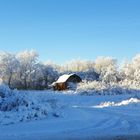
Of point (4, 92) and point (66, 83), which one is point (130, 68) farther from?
point (4, 92)

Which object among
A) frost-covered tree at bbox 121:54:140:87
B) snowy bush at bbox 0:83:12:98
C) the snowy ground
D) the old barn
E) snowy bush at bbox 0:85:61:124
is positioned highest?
frost-covered tree at bbox 121:54:140:87

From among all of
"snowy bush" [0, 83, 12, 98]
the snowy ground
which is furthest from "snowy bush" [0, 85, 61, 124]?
the snowy ground

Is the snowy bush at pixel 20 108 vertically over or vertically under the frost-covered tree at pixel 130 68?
under

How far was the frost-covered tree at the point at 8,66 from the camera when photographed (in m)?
96.1

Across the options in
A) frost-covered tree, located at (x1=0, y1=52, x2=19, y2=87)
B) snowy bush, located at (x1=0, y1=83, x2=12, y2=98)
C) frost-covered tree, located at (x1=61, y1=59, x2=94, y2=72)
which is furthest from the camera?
frost-covered tree, located at (x1=61, y1=59, x2=94, y2=72)

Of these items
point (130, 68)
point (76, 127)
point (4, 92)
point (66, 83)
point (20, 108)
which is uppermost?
point (130, 68)

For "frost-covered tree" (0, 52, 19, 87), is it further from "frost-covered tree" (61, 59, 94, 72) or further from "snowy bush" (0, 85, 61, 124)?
"snowy bush" (0, 85, 61, 124)

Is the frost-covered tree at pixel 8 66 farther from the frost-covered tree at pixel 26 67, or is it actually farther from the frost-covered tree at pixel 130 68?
the frost-covered tree at pixel 130 68

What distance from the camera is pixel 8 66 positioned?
325ft

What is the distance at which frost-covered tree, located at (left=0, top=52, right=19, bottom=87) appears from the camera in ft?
315

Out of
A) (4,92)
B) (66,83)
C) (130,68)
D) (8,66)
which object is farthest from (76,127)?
(130,68)

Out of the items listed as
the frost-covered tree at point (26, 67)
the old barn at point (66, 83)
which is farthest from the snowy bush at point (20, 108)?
the frost-covered tree at point (26, 67)

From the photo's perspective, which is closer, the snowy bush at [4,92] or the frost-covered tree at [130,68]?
the snowy bush at [4,92]

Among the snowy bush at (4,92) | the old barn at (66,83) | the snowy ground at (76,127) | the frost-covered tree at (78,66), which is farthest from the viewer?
the frost-covered tree at (78,66)
